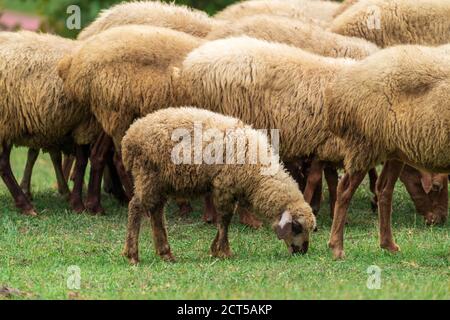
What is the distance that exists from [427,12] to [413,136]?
3.67 meters

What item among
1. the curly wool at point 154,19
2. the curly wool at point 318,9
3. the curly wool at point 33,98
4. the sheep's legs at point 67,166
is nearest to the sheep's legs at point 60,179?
the curly wool at point 33,98

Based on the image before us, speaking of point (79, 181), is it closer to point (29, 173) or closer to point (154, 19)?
point (29, 173)

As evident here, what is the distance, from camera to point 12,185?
12508 millimetres

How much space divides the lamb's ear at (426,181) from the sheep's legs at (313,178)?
121 cm

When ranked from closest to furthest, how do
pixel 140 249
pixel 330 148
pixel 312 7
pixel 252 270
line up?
pixel 252 270, pixel 140 249, pixel 330 148, pixel 312 7

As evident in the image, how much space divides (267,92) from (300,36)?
134cm

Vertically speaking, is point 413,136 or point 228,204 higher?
point 413,136

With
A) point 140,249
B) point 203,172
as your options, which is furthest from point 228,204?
point 140,249

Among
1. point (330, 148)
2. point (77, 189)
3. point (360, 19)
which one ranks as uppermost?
point (360, 19)

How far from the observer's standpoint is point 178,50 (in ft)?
39.2

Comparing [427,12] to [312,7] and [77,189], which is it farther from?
[77,189]

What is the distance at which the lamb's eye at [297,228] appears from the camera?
10.0m

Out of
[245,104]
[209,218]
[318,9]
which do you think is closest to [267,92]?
[245,104]

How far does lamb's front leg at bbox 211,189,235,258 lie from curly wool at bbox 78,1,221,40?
144 inches
